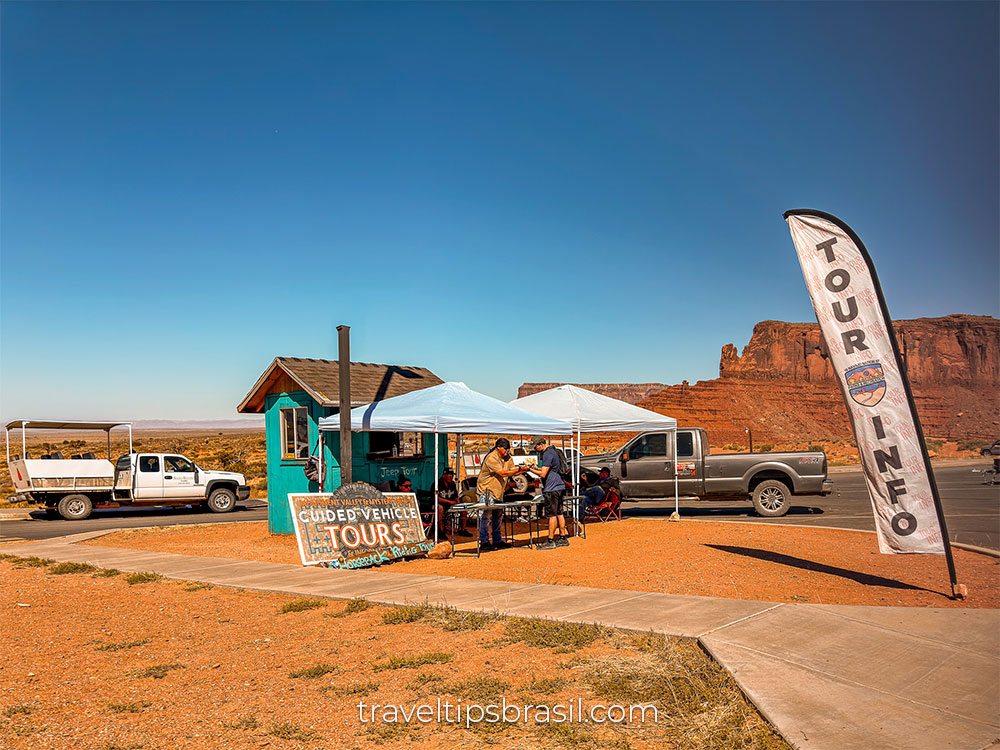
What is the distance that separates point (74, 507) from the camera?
20.8m

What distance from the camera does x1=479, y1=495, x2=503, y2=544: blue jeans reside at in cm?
1146

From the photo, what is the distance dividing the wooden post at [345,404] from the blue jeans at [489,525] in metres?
2.15

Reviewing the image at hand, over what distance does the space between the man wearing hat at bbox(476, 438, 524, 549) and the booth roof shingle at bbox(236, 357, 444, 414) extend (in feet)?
11.6

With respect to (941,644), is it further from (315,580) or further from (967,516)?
(967,516)

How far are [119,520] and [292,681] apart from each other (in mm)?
17585

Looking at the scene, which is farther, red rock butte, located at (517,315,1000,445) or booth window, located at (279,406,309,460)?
red rock butte, located at (517,315,1000,445)

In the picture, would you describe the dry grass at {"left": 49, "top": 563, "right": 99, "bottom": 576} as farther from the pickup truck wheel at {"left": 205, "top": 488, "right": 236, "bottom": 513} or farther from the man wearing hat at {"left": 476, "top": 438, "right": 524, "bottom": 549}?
the pickup truck wheel at {"left": 205, "top": 488, "right": 236, "bottom": 513}

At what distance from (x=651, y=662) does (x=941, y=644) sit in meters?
2.38

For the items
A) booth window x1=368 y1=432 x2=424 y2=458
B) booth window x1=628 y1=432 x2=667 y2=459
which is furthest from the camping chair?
booth window x1=368 y1=432 x2=424 y2=458

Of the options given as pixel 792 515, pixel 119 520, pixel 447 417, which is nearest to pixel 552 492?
pixel 447 417

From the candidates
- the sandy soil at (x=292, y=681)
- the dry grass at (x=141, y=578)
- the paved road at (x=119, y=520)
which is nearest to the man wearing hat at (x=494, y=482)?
the sandy soil at (x=292, y=681)

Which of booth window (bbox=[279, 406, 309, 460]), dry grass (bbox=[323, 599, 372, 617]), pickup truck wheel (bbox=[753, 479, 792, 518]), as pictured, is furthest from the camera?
pickup truck wheel (bbox=[753, 479, 792, 518])

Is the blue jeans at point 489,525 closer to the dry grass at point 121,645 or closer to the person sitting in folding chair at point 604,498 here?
the person sitting in folding chair at point 604,498

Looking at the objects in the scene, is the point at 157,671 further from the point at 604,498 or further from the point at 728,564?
the point at 604,498
